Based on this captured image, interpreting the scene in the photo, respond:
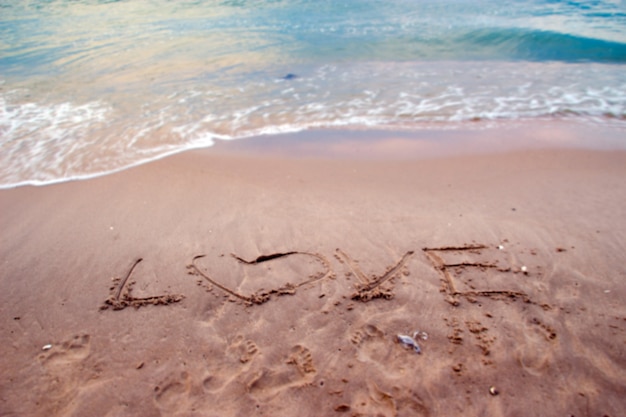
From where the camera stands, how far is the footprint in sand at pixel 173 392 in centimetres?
199

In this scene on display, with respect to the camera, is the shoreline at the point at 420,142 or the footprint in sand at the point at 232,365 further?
the shoreline at the point at 420,142

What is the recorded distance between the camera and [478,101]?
6.33m

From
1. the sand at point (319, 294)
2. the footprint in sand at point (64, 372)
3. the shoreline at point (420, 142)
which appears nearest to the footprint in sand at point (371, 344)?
the sand at point (319, 294)

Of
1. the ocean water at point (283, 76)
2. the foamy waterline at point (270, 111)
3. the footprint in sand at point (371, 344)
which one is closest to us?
the footprint in sand at point (371, 344)

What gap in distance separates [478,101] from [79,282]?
634cm

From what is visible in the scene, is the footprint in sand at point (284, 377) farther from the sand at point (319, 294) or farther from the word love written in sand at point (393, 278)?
the word love written in sand at point (393, 278)

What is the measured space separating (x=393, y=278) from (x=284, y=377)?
3.56 feet

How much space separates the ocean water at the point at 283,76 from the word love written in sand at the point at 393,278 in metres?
2.38

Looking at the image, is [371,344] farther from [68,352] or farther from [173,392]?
[68,352]

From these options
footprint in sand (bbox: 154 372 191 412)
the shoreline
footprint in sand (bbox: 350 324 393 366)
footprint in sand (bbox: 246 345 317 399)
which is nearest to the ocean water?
the shoreline

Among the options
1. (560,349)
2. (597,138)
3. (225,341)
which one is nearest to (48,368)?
(225,341)

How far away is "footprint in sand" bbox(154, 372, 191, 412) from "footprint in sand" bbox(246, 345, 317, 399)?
1.16 ft

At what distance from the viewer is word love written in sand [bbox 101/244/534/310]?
2.59 meters

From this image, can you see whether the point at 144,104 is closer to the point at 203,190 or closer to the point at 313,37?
the point at 203,190
